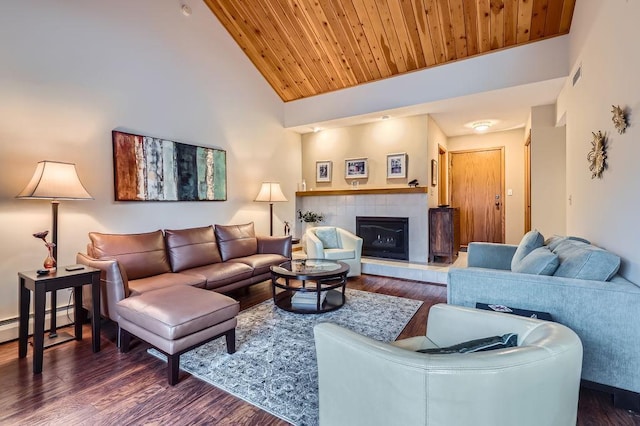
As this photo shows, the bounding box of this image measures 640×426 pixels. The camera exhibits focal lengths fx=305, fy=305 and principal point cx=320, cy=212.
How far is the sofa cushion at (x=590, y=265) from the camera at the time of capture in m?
1.78

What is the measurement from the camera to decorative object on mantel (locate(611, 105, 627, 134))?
1.90m

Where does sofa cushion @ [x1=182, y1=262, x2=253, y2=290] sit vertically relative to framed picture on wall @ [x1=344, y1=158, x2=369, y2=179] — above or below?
below

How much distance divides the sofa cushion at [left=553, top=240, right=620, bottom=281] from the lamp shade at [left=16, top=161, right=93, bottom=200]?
3.63 m

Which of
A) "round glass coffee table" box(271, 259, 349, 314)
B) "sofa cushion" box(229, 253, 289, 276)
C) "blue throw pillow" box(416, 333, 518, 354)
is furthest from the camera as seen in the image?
"sofa cushion" box(229, 253, 289, 276)

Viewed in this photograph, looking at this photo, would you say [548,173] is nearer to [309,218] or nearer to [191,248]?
[309,218]

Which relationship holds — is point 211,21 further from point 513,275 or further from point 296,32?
point 513,275

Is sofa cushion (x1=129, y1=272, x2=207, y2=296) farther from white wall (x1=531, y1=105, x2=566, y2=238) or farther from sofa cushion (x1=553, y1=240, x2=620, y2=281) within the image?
white wall (x1=531, y1=105, x2=566, y2=238)

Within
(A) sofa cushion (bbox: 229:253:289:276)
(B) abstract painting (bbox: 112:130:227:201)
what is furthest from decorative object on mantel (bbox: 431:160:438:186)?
(B) abstract painting (bbox: 112:130:227:201)

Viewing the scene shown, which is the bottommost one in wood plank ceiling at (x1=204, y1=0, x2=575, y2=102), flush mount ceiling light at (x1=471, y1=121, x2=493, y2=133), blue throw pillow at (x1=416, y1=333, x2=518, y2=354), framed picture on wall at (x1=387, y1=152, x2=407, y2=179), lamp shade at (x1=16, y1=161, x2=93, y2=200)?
blue throw pillow at (x1=416, y1=333, x2=518, y2=354)

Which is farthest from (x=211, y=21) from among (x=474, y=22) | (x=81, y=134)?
(x=474, y=22)

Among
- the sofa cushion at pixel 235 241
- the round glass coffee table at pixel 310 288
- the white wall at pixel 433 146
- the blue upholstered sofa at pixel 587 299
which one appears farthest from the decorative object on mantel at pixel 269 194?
the blue upholstered sofa at pixel 587 299

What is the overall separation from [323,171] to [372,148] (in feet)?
3.44

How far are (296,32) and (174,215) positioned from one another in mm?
3023

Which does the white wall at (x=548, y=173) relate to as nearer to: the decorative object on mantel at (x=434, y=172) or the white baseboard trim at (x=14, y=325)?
the decorative object on mantel at (x=434, y=172)
